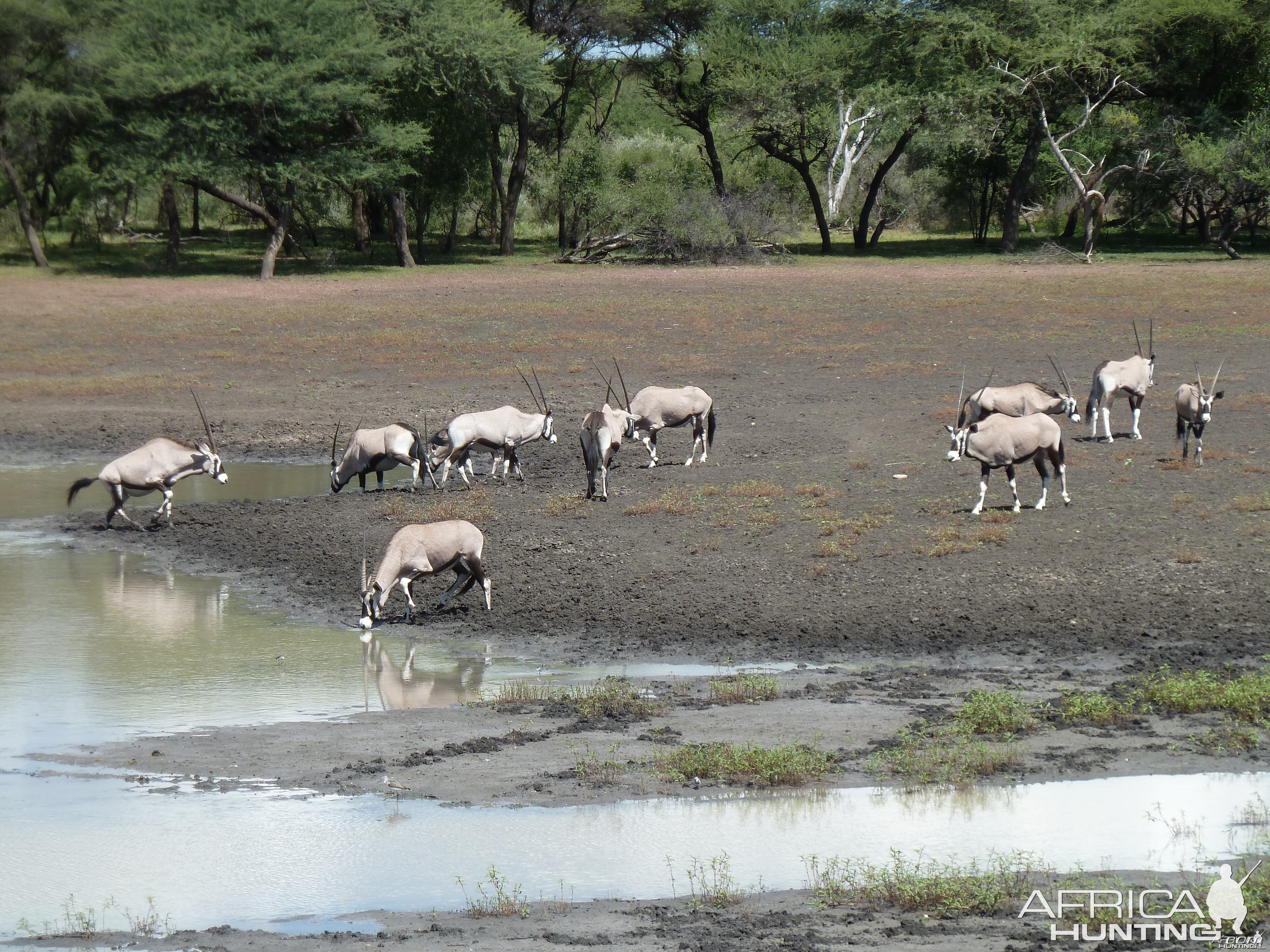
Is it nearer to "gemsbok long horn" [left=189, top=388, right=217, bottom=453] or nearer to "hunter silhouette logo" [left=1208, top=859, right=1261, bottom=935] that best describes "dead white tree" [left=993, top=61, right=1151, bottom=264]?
"gemsbok long horn" [left=189, top=388, right=217, bottom=453]

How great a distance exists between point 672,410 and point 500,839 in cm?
1166

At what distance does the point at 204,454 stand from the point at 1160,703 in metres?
12.8

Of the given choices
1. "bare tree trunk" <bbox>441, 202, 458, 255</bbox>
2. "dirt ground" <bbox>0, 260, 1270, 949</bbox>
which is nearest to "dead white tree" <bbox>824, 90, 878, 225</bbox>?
"bare tree trunk" <bbox>441, 202, 458, 255</bbox>

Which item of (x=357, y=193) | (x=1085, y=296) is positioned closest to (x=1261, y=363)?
(x=1085, y=296)

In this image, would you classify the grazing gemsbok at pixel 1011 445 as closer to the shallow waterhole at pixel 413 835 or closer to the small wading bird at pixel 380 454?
the shallow waterhole at pixel 413 835

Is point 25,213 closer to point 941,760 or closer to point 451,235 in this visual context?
point 451,235

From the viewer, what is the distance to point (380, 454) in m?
18.5

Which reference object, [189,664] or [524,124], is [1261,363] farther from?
[524,124]

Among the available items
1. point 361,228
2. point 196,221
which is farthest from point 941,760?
point 196,221

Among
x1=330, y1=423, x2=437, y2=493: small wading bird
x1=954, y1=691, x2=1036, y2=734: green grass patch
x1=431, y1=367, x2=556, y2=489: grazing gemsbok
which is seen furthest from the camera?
x1=431, y1=367, x2=556, y2=489: grazing gemsbok

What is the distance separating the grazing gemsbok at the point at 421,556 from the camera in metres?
13.3

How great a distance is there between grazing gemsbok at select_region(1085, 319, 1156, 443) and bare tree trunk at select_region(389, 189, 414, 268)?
3610 cm

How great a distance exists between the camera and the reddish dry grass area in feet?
91.7

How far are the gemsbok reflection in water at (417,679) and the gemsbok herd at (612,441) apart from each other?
3.92 feet
